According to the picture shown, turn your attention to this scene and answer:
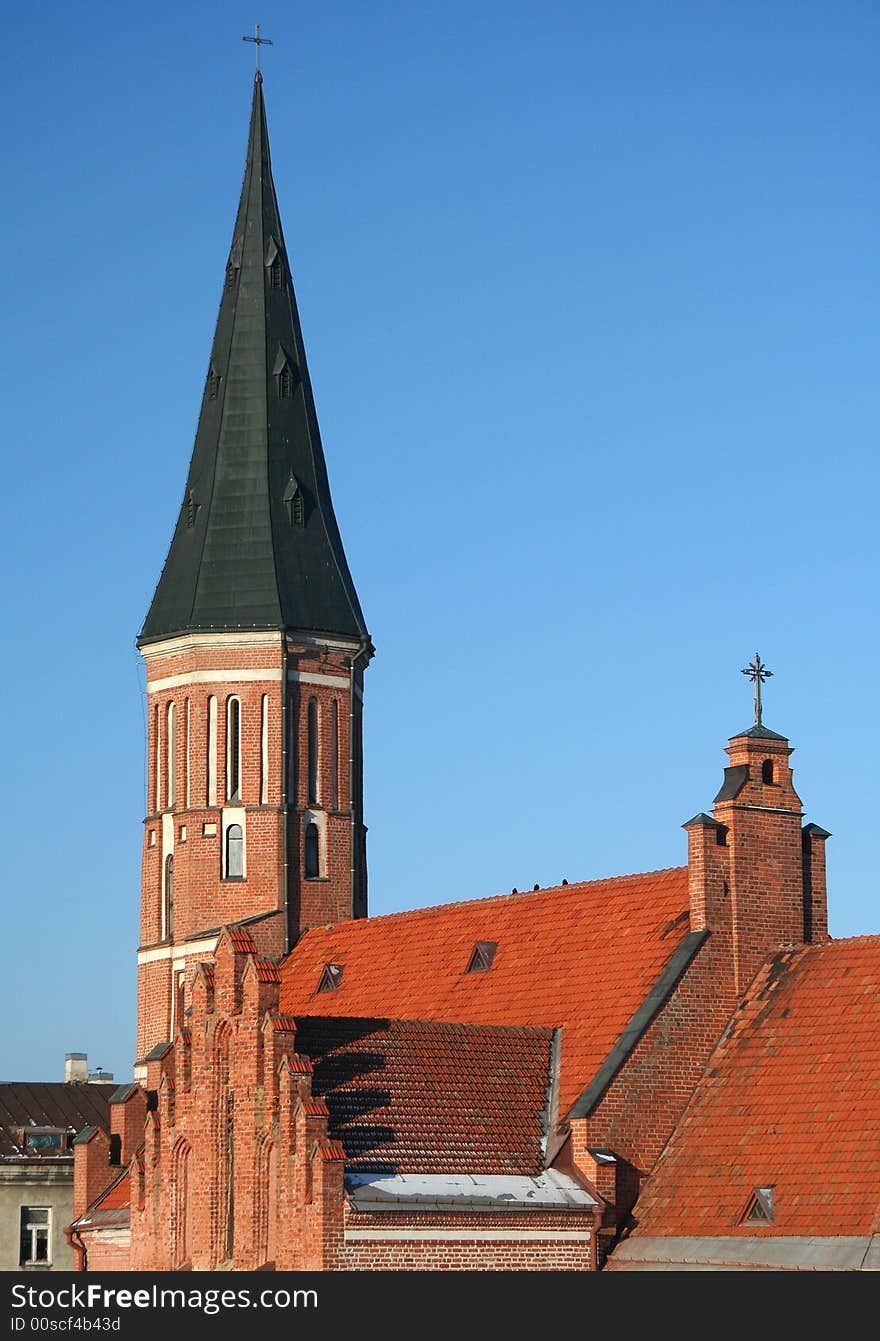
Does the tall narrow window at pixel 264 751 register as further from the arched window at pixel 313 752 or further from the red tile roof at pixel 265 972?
the red tile roof at pixel 265 972

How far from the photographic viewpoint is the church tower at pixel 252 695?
212 ft

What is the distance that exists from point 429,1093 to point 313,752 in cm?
2109

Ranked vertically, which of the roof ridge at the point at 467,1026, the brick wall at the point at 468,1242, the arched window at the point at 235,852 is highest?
the arched window at the point at 235,852

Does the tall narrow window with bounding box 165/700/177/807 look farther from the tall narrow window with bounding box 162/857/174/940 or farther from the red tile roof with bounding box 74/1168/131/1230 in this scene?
the red tile roof with bounding box 74/1168/131/1230

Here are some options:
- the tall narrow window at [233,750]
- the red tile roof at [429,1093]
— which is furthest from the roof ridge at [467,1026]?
the tall narrow window at [233,750]

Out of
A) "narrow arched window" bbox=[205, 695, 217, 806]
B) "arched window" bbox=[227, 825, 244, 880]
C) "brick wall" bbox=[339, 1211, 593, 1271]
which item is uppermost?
"narrow arched window" bbox=[205, 695, 217, 806]

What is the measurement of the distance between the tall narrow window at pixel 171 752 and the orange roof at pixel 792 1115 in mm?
22483

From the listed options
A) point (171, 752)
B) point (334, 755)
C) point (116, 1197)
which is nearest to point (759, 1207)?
point (116, 1197)

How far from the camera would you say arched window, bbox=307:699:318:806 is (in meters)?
65.4

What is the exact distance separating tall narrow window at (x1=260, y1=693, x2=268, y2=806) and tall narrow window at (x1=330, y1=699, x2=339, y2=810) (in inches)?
74.6

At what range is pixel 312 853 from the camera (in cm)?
6506

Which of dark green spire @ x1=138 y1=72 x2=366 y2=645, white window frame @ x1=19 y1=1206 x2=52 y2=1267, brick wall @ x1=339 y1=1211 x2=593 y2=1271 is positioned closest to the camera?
brick wall @ x1=339 y1=1211 x2=593 y2=1271

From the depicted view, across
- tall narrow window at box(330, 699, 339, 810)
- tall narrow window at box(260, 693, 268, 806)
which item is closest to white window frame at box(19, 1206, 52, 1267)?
tall narrow window at box(260, 693, 268, 806)
